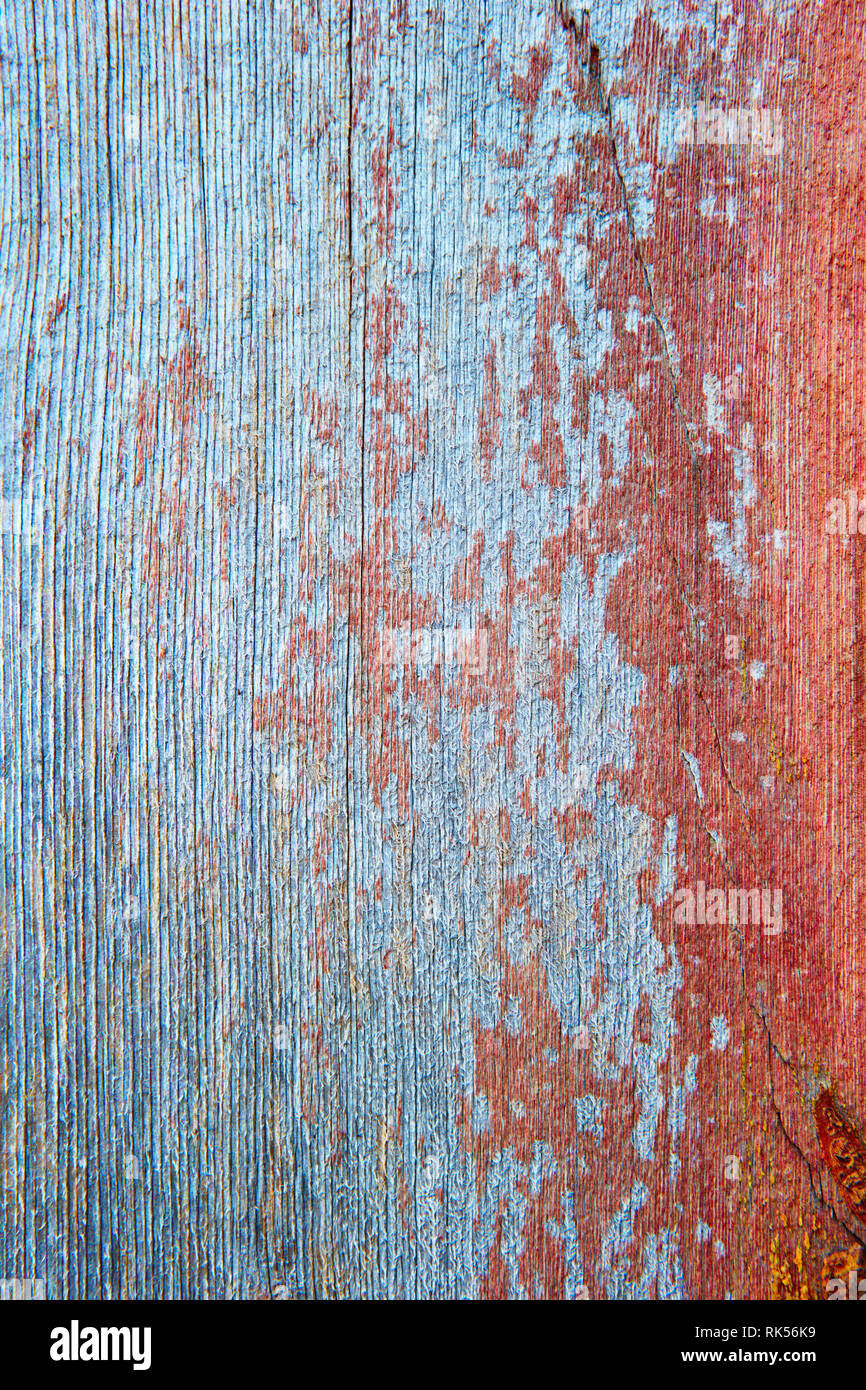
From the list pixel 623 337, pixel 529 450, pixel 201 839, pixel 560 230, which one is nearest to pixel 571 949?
pixel 201 839

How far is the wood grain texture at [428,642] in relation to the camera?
33.7 inches

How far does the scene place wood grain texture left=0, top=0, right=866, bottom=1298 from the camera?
2.81 feet

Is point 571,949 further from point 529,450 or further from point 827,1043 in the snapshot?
point 529,450

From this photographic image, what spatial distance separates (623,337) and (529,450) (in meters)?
0.15

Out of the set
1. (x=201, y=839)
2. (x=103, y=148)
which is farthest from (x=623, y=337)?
(x=201, y=839)

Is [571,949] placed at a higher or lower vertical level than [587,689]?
lower

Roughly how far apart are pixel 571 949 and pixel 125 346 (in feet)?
2.56

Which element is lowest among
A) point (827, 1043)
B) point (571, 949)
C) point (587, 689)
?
point (827, 1043)

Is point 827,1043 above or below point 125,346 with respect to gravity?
below

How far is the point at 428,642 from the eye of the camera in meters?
0.87

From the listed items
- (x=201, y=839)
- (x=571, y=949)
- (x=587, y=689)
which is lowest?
(x=571, y=949)

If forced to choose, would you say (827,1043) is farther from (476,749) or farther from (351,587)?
(351,587)

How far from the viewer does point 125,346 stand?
88 cm
